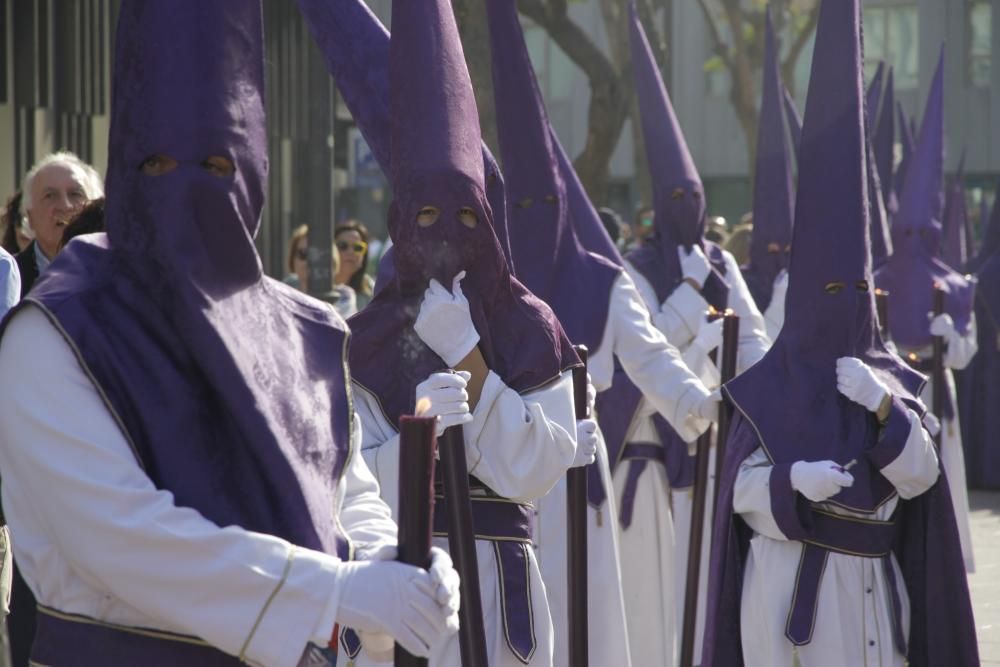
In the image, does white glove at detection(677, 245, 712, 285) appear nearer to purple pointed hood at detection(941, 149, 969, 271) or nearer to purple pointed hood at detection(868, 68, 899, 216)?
purple pointed hood at detection(868, 68, 899, 216)

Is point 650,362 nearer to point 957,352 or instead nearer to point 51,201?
point 51,201

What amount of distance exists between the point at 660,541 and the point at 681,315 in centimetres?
138

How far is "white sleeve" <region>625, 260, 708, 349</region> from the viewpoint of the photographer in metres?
8.66

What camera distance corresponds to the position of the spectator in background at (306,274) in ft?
36.2

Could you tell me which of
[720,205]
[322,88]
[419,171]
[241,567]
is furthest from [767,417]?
[720,205]

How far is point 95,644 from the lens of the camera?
3.05 metres

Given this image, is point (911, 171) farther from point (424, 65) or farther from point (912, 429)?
point (424, 65)

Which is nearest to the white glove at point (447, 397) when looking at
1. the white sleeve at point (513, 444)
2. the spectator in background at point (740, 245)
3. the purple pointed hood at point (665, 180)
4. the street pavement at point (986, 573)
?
the white sleeve at point (513, 444)

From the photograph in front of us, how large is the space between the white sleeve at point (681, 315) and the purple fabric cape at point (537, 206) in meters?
1.68

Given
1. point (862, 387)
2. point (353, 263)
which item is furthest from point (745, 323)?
point (353, 263)

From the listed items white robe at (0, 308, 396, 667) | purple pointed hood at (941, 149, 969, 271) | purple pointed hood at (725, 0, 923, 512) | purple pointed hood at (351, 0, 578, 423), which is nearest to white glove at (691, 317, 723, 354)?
purple pointed hood at (725, 0, 923, 512)

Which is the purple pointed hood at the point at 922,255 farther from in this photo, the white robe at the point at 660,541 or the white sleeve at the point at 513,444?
the white sleeve at the point at 513,444

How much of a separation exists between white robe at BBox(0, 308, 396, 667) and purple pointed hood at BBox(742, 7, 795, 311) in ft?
24.8

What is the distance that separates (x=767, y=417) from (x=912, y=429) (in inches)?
18.5
